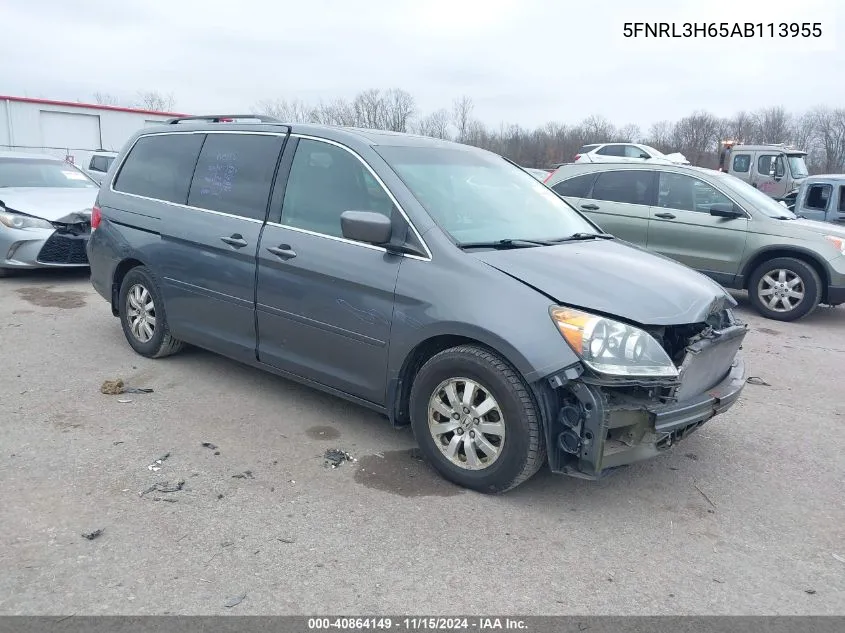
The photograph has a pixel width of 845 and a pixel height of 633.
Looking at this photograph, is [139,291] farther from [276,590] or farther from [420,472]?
[276,590]

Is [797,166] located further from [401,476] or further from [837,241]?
[401,476]

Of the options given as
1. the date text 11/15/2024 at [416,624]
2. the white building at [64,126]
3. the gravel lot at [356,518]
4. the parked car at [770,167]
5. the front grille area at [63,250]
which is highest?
the white building at [64,126]

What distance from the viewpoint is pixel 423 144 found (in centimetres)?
465

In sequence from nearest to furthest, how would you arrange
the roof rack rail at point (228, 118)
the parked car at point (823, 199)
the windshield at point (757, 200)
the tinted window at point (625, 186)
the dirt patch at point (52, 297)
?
the roof rack rail at point (228, 118)
the dirt patch at point (52, 297)
the windshield at point (757, 200)
the tinted window at point (625, 186)
the parked car at point (823, 199)

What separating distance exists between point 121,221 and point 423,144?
2620 mm

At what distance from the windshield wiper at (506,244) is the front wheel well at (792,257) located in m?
5.28

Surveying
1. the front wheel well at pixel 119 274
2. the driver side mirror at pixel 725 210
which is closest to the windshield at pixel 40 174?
the front wheel well at pixel 119 274

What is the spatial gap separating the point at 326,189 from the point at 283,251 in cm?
47

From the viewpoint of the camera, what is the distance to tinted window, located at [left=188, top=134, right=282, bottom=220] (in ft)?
15.1

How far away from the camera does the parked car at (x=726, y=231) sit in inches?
317

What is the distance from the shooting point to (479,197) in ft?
14.4

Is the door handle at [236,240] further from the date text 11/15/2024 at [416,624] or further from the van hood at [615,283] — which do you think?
the date text 11/15/2024 at [416,624]

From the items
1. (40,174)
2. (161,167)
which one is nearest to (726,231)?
(161,167)

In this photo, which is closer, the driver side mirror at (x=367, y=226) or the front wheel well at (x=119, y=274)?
the driver side mirror at (x=367, y=226)
